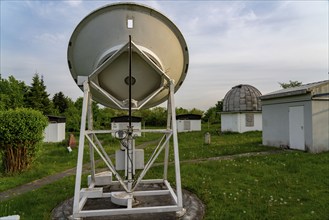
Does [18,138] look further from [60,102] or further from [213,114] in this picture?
[213,114]

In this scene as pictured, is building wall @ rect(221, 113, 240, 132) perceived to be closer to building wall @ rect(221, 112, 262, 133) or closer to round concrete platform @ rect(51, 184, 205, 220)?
building wall @ rect(221, 112, 262, 133)

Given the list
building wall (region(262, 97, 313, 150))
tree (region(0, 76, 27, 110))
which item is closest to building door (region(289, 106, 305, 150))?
building wall (region(262, 97, 313, 150))

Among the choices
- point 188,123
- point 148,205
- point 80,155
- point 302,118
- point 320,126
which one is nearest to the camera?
point 80,155

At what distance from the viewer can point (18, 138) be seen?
880 cm

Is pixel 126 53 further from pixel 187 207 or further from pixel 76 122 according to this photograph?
pixel 76 122

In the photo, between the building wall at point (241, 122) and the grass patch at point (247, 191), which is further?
the building wall at point (241, 122)

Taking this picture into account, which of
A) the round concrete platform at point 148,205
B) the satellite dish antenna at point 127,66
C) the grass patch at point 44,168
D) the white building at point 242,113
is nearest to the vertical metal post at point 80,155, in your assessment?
the satellite dish antenna at point 127,66

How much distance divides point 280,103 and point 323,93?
2206 mm

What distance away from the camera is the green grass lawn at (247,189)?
16.7ft

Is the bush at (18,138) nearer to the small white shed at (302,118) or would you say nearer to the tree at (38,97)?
the small white shed at (302,118)

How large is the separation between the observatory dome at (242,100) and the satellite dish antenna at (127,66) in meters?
19.2

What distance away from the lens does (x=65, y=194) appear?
6461 mm

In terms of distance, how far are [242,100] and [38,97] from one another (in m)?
25.7

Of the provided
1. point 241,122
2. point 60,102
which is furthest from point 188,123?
point 60,102
